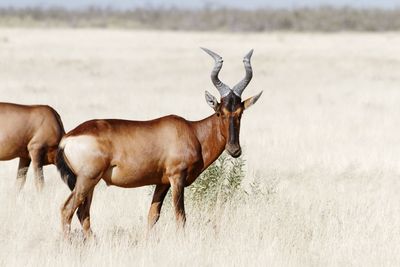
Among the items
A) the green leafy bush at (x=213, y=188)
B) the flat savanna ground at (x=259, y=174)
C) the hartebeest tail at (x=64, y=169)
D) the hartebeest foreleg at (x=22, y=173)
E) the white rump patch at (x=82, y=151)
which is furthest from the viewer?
the hartebeest foreleg at (x=22, y=173)

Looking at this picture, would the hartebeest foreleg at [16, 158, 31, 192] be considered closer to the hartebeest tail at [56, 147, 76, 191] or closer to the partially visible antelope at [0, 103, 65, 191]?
the partially visible antelope at [0, 103, 65, 191]

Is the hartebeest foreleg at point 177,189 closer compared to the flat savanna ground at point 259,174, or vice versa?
the flat savanna ground at point 259,174

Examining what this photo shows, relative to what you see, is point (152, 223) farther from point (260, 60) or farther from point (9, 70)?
point (260, 60)

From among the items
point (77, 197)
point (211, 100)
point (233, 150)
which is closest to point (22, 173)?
point (77, 197)

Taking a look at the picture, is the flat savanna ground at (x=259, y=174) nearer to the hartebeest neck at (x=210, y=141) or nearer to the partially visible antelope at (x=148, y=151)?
the partially visible antelope at (x=148, y=151)

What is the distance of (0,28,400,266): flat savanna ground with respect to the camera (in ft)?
28.4

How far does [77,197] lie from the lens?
8539 millimetres

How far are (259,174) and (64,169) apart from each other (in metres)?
5.29

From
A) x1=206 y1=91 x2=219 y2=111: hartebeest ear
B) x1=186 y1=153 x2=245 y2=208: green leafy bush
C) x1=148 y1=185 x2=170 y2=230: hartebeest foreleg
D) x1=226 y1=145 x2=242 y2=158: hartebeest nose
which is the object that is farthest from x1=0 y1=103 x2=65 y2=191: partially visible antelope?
x1=226 y1=145 x2=242 y2=158: hartebeest nose

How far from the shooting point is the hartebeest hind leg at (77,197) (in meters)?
8.45

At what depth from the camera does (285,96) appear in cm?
2709

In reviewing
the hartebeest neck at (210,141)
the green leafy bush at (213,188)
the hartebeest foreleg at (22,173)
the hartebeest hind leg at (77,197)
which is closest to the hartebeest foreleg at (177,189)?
the hartebeest neck at (210,141)

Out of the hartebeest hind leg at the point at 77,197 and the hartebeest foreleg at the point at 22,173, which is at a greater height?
the hartebeest hind leg at the point at 77,197

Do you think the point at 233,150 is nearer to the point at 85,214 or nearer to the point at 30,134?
the point at 85,214
